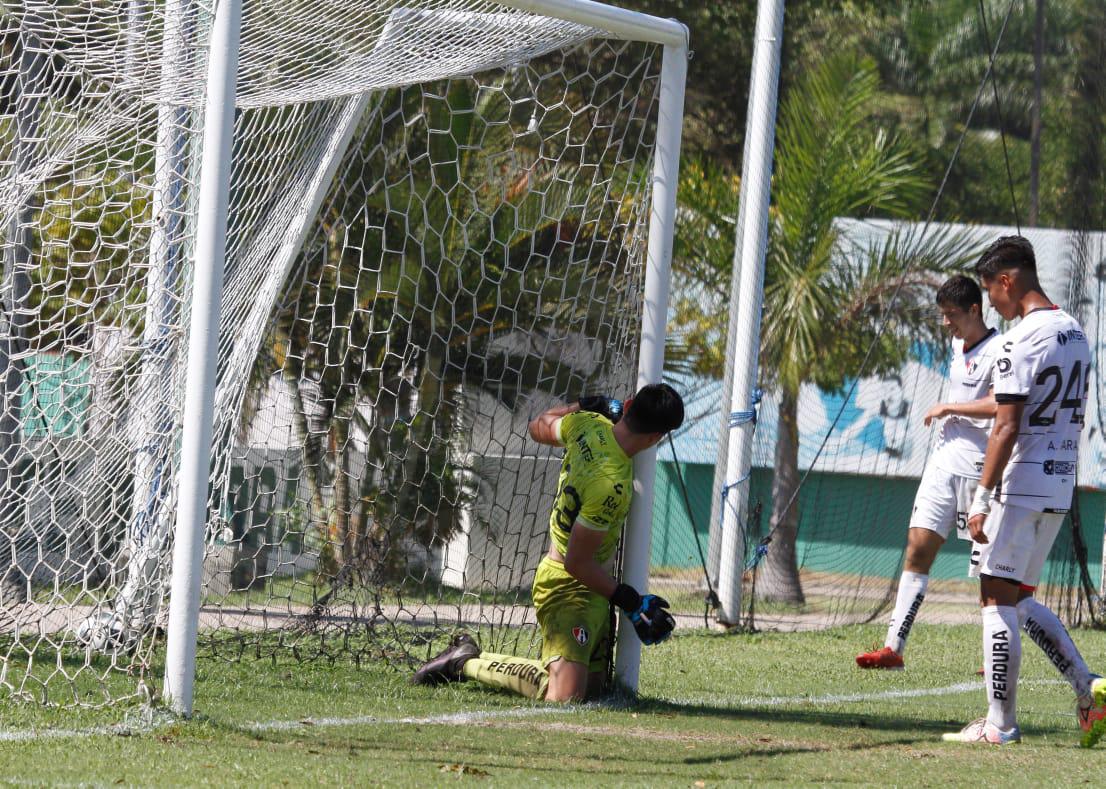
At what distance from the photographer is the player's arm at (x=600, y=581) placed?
6004 millimetres

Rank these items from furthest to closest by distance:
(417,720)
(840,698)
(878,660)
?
(840,698), (878,660), (417,720)

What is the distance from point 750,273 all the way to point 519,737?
6592 mm

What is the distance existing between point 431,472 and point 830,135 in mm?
6618

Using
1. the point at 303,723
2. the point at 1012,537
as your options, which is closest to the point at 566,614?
the point at 303,723

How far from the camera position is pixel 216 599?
25.2 ft

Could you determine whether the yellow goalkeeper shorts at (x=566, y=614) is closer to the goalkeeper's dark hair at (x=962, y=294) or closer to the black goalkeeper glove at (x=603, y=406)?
the black goalkeeper glove at (x=603, y=406)

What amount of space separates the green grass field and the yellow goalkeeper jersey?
0.81m

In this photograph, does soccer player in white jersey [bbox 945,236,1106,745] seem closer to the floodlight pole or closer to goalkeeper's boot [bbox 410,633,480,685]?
goalkeeper's boot [bbox 410,633,480,685]

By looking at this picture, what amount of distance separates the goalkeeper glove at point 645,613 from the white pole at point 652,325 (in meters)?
0.52

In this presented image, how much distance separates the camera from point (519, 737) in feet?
17.6

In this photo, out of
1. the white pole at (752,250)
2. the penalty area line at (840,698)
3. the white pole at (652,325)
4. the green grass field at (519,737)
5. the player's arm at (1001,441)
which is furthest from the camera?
the white pole at (752,250)

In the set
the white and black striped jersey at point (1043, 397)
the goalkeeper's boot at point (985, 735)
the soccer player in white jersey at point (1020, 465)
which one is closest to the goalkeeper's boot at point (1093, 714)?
the soccer player in white jersey at point (1020, 465)

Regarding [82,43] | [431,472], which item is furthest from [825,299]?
[82,43]

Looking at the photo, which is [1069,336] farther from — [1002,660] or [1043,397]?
[1002,660]
